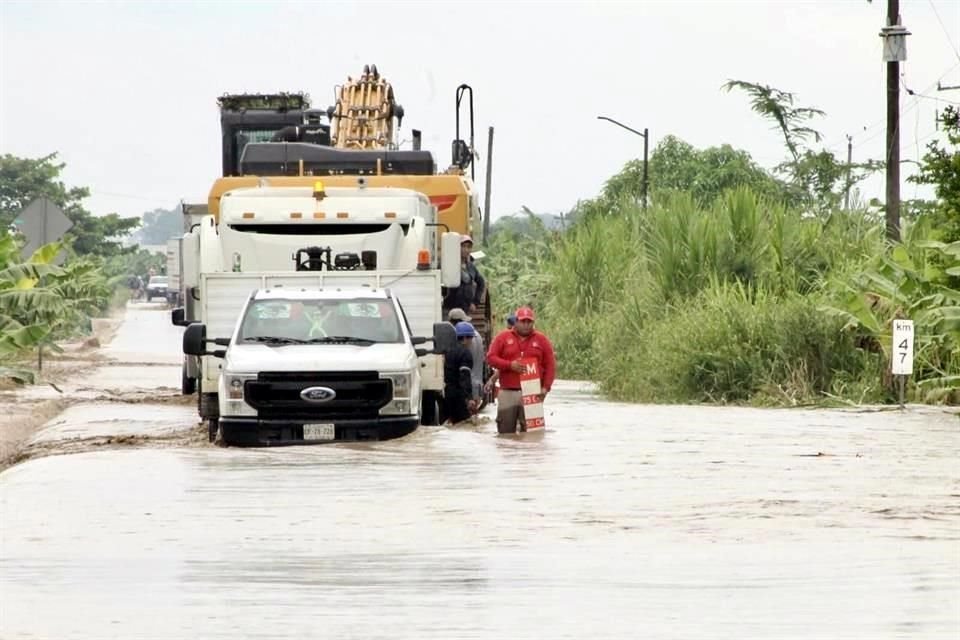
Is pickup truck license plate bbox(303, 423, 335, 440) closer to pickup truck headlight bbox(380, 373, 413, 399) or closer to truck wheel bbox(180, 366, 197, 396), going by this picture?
pickup truck headlight bbox(380, 373, 413, 399)

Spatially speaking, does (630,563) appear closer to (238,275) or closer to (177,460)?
(177,460)

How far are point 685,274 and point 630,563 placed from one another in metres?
23.0

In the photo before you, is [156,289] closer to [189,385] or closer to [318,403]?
[189,385]

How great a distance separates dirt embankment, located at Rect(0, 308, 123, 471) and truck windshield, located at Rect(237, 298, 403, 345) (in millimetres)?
2774

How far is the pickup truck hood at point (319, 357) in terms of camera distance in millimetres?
21297

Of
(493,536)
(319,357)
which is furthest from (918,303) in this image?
(493,536)

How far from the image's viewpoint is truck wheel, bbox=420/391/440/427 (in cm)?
2395

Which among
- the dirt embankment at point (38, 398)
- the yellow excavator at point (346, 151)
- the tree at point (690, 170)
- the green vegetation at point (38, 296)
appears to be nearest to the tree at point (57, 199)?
the green vegetation at point (38, 296)

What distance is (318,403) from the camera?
21391mm

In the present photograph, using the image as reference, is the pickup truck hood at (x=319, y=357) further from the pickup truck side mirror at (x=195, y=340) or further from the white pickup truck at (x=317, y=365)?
the pickup truck side mirror at (x=195, y=340)

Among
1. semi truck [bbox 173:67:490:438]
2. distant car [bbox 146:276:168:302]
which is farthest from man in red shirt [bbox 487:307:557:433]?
distant car [bbox 146:276:168:302]

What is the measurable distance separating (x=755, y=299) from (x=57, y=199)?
55625mm

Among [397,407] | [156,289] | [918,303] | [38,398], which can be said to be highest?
[918,303]

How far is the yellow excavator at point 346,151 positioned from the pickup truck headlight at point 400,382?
4979 millimetres
